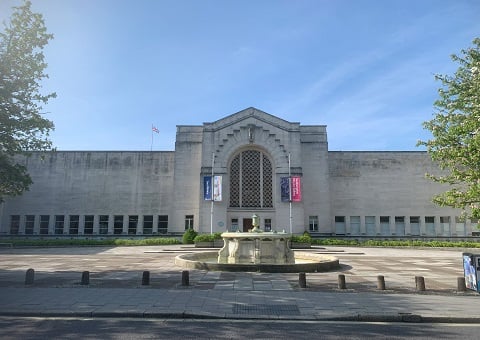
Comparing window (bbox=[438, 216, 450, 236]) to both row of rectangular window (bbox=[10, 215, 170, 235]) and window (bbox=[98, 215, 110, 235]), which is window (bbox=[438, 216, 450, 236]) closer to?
row of rectangular window (bbox=[10, 215, 170, 235])

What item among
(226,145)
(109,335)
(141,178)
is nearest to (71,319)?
(109,335)

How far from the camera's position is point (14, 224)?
48.1 m

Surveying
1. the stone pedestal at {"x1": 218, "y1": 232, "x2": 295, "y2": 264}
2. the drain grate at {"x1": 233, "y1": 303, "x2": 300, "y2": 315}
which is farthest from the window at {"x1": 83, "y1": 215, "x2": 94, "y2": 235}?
the drain grate at {"x1": 233, "y1": 303, "x2": 300, "y2": 315}

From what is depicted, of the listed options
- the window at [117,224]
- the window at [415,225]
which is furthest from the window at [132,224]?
the window at [415,225]

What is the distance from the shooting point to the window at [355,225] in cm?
4759

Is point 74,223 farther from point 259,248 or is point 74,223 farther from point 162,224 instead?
point 259,248

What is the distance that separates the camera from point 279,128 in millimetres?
46312

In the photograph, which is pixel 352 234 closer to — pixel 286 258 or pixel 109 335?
pixel 286 258

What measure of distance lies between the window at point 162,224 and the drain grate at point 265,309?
1517 inches

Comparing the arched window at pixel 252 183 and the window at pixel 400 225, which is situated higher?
the arched window at pixel 252 183

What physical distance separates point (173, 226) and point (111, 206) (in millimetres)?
9031

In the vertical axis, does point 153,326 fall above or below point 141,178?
below

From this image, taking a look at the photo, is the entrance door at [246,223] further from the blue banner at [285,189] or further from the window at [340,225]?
the window at [340,225]

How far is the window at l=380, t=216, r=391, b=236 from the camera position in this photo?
4725 centimetres
